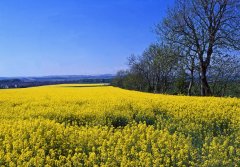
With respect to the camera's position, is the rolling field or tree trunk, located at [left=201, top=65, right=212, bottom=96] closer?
the rolling field

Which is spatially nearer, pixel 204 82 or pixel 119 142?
pixel 119 142

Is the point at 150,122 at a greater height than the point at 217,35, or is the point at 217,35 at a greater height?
the point at 217,35

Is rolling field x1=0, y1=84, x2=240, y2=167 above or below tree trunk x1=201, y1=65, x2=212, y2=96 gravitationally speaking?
below

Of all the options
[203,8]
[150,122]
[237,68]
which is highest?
[203,8]

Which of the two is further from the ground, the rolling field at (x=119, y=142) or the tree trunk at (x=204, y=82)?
the tree trunk at (x=204, y=82)

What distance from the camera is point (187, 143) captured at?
7.20 metres

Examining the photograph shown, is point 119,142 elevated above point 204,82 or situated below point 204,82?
below

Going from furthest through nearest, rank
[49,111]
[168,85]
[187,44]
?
[168,85], [187,44], [49,111]

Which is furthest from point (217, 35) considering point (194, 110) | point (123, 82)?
point (123, 82)

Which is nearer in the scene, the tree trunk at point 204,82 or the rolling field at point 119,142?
the rolling field at point 119,142

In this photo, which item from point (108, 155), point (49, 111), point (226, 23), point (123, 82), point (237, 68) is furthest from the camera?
point (123, 82)

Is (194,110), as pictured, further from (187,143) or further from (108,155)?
(108,155)

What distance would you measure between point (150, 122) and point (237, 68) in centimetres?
4195

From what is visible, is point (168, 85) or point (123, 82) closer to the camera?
point (168, 85)
